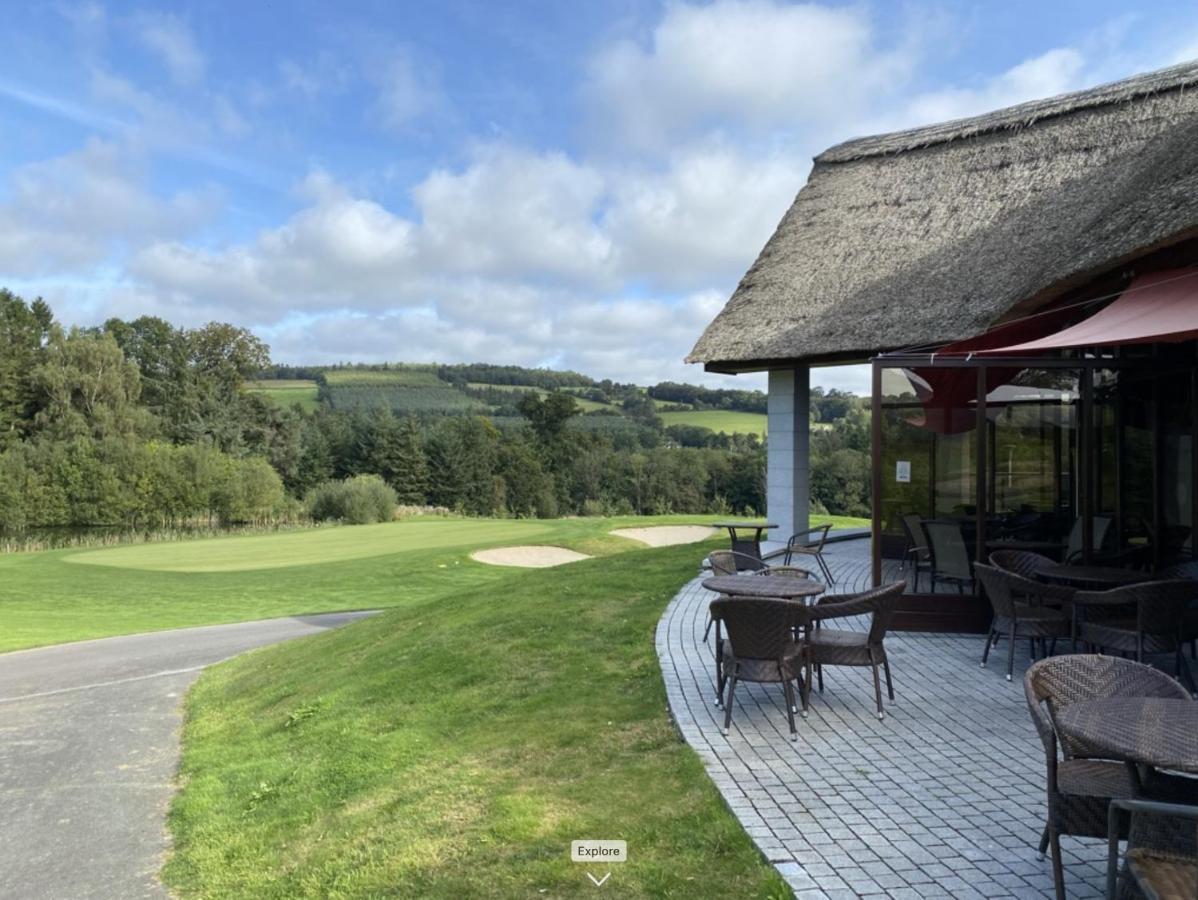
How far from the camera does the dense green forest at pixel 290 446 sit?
39.2 m

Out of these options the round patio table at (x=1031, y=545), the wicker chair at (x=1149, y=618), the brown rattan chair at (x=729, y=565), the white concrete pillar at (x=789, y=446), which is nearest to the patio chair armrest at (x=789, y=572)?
the brown rattan chair at (x=729, y=565)

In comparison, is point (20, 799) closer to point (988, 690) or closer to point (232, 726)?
point (232, 726)

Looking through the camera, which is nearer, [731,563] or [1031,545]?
[731,563]

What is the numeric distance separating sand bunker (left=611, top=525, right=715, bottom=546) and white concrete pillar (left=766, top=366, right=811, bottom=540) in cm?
1175

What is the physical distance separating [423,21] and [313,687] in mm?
11122

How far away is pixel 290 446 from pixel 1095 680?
181 ft

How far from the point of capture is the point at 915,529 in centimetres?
800

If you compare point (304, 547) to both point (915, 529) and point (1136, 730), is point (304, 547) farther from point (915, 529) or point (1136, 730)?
point (1136, 730)

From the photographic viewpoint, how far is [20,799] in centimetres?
634

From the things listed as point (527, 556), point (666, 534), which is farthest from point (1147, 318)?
point (666, 534)

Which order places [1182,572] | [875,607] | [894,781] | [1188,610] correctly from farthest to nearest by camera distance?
[1182,572] < [1188,610] < [875,607] < [894,781]

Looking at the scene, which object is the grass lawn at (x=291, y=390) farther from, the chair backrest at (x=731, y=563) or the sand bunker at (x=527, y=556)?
the chair backrest at (x=731, y=563)

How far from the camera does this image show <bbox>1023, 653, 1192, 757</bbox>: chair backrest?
124 inches

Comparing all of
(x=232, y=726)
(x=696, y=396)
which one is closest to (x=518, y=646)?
(x=232, y=726)
